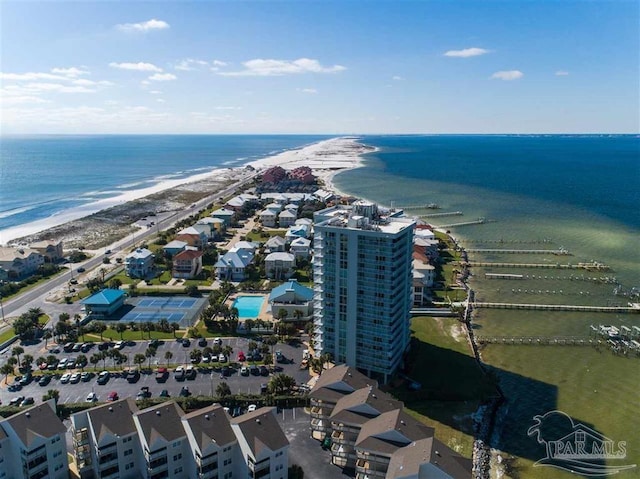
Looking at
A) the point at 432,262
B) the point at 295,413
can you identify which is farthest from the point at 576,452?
the point at 432,262

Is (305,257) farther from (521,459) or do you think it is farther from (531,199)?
(531,199)

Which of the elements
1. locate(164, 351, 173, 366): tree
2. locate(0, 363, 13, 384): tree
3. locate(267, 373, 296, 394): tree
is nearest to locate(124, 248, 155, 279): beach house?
locate(164, 351, 173, 366): tree

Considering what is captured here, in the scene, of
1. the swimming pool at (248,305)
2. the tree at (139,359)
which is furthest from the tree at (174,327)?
the swimming pool at (248,305)

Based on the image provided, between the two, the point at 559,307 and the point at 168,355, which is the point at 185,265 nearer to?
the point at 168,355

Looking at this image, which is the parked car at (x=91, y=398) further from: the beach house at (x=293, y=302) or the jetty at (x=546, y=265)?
the jetty at (x=546, y=265)

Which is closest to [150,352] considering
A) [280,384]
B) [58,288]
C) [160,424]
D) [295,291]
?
[280,384]

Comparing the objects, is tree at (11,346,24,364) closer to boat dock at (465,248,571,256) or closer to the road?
the road
